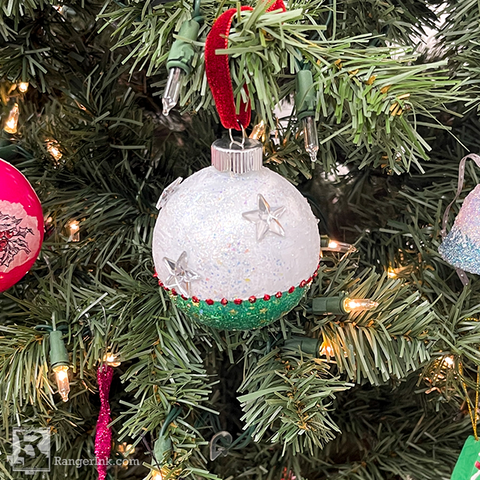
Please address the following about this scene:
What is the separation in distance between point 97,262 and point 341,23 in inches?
12.1

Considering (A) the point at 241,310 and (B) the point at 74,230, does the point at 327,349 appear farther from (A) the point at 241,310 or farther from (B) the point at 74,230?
(B) the point at 74,230

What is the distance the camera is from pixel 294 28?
0.32 metres

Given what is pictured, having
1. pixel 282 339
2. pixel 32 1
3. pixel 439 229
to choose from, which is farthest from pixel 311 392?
pixel 32 1

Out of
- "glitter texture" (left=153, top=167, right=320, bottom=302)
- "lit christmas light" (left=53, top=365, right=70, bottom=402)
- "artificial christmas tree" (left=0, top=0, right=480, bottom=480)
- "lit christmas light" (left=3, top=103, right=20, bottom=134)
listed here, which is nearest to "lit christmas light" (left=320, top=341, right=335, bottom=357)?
"artificial christmas tree" (left=0, top=0, right=480, bottom=480)

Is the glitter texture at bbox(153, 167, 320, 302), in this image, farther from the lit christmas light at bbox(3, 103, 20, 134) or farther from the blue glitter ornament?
the lit christmas light at bbox(3, 103, 20, 134)

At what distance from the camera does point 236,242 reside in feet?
1.20

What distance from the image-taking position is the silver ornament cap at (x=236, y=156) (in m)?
0.38

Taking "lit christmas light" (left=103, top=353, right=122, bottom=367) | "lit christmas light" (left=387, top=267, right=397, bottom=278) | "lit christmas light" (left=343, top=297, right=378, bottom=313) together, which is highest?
"lit christmas light" (left=343, top=297, right=378, bottom=313)

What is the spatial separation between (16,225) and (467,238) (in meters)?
0.37

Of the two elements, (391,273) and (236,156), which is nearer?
(236,156)

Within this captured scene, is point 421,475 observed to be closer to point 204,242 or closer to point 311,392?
point 311,392

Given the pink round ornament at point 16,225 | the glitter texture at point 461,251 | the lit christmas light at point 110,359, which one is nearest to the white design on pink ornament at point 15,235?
the pink round ornament at point 16,225

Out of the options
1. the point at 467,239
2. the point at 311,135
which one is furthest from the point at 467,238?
the point at 311,135

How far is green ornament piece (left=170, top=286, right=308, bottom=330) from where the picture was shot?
1.25 ft
